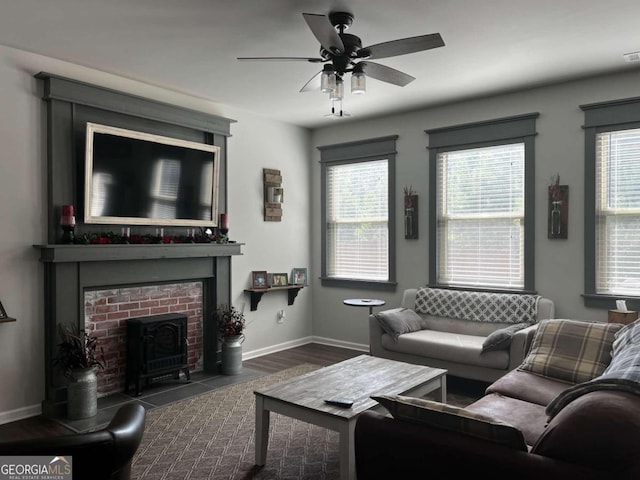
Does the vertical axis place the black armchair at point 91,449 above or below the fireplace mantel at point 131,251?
below

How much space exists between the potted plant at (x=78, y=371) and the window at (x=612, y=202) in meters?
4.15

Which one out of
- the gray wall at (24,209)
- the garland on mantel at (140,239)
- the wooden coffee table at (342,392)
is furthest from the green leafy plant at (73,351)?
the wooden coffee table at (342,392)

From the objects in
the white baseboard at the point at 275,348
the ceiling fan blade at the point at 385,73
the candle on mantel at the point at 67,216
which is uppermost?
the ceiling fan blade at the point at 385,73

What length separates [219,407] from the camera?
3.87 metres

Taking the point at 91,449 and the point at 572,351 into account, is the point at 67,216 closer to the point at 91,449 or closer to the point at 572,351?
the point at 91,449

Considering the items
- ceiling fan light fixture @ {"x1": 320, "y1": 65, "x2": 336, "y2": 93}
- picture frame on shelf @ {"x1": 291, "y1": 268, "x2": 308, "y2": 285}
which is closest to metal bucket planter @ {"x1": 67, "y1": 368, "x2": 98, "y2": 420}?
ceiling fan light fixture @ {"x1": 320, "y1": 65, "x2": 336, "y2": 93}

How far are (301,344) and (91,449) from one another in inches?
186

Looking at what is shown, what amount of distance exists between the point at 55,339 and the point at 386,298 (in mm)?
3376

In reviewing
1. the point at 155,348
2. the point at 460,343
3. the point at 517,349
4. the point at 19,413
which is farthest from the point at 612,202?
the point at 19,413

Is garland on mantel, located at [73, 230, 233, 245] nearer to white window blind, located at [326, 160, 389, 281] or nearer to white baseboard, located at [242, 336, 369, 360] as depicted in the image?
white baseboard, located at [242, 336, 369, 360]

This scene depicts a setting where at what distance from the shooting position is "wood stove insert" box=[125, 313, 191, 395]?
163 inches

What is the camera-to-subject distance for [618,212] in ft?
13.7

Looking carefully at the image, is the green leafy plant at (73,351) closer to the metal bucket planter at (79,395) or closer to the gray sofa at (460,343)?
the metal bucket planter at (79,395)

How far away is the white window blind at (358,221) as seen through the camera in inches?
225
